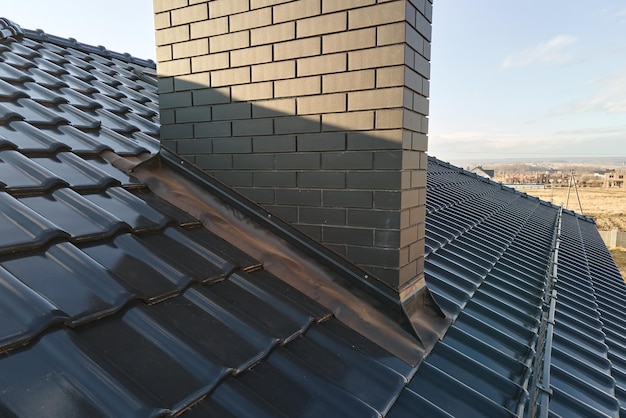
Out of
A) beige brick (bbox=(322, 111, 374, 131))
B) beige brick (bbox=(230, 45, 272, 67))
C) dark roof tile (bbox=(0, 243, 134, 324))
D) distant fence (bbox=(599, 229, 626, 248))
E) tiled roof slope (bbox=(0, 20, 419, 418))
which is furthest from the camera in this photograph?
distant fence (bbox=(599, 229, 626, 248))

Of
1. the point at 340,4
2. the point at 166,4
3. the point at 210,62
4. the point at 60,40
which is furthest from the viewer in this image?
the point at 60,40

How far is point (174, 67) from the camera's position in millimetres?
2836

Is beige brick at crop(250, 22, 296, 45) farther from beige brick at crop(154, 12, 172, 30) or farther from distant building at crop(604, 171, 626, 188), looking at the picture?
distant building at crop(604, 171, 626, 188)

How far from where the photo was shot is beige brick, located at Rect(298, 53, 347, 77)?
2.23 m

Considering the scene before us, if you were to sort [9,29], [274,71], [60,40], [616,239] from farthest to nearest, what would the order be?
[616,239] < [60,40] < [9,29] < [274,71]

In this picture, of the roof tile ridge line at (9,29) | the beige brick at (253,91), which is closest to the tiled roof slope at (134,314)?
the beige brick at (253,91)

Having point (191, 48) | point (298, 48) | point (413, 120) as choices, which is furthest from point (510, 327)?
point (191, 48)

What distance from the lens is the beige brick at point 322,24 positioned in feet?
7.25

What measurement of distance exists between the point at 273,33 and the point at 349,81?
1.91ft

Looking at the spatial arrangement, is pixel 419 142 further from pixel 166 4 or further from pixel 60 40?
pixel 60 40

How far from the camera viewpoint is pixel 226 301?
1.99 metres

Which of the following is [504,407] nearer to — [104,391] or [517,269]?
[104,391]

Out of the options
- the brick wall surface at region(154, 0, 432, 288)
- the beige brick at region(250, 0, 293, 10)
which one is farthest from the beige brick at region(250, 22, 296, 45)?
the beige brick at region(250, 0, 293, 10)

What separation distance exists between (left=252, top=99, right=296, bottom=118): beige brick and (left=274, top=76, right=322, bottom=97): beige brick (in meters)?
0.04
